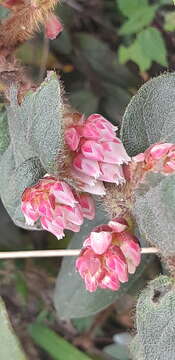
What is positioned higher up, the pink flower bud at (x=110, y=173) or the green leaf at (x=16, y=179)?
the pink flower bud at (x=110, y=173)

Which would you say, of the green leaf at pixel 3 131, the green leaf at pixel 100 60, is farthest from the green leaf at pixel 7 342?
the green leaf at pixel 100 60

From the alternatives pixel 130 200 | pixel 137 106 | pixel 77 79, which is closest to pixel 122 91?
pixel 77 79

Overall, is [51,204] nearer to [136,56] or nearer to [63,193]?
[63,193]

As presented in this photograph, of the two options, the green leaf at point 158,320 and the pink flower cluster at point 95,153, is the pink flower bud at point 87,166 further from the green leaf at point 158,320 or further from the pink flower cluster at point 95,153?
the green leaf at point 158,320

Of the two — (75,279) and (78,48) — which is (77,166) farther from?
(78,48)

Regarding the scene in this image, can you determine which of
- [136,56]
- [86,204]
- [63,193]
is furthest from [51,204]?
[136,56]

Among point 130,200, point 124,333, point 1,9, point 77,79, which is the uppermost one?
point 1,9

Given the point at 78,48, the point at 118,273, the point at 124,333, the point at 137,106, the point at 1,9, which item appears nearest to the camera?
the point at 118,273
